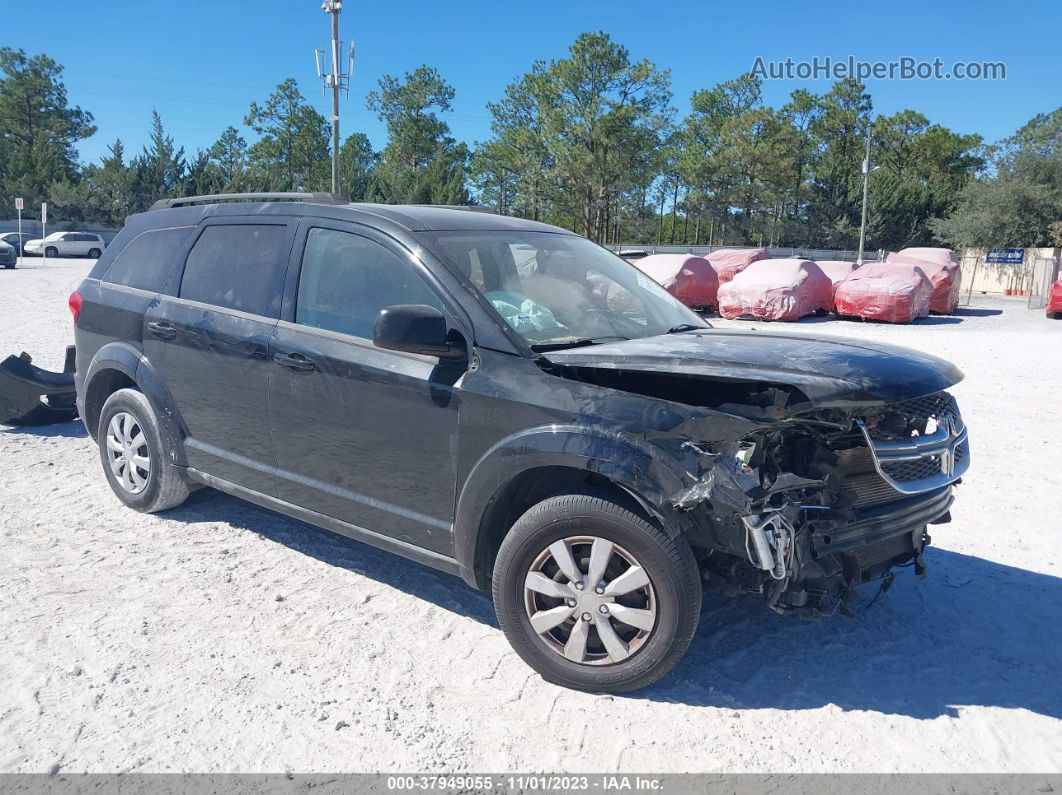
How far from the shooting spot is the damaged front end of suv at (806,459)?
9.56 feet

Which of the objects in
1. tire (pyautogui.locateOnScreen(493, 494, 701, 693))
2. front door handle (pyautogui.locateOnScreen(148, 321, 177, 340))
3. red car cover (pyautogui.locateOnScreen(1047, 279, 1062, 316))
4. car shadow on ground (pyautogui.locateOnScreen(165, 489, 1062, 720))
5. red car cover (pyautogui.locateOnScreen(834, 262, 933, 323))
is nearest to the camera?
tire (pyautogui.locateOnScreen(493, 494, 701, 693))

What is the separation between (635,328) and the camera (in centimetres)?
399

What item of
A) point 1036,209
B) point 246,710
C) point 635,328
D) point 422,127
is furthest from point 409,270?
point 422,127

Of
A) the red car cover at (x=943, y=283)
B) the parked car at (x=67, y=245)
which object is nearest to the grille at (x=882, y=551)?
the red car cover at (x=943, y=283)

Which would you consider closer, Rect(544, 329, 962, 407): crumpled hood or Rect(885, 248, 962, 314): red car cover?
Rect(544, 329, 962, 407): crumpled hood

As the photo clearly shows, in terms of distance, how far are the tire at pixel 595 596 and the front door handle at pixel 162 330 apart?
2.52m

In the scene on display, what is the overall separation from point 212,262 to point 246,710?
8.52 feet

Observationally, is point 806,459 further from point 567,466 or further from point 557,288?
point 557,288

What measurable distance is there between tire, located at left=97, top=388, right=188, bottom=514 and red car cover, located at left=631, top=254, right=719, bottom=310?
1856cm

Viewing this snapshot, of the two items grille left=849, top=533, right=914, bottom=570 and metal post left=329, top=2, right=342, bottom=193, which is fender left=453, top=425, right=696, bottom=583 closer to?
grille left=849, top=533, right=914, bottom=570

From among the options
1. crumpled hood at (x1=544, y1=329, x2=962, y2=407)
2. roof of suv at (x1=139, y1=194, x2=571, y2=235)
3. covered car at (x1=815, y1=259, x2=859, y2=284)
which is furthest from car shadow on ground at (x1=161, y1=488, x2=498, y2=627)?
covered car at (x1=815, y1=259, x2=859, y2=284)

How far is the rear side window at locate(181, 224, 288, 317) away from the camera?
169 inches

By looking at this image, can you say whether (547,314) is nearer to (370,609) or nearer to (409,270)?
(409,270)

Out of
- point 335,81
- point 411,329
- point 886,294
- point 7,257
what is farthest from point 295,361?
point 7,257
